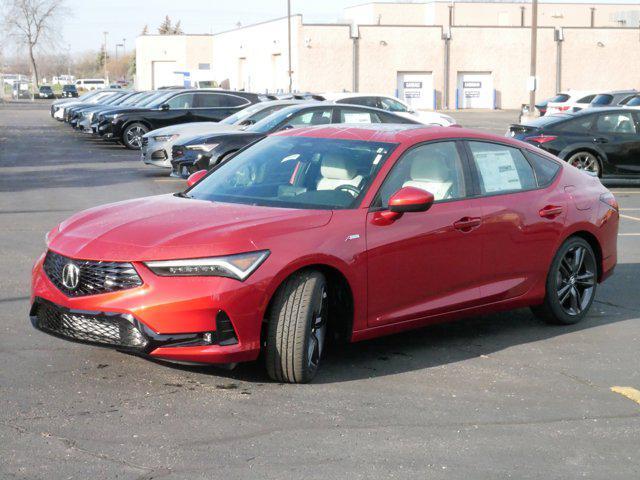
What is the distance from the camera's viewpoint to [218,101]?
91.5 feet

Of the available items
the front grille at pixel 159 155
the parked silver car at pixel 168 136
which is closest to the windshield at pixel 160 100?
the parked silver car at pixel 168 136

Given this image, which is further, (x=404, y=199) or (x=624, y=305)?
(x=624, y=305)

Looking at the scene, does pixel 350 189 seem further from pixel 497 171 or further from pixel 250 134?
pixel 250 134

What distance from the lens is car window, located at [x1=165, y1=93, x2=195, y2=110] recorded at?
2809cm

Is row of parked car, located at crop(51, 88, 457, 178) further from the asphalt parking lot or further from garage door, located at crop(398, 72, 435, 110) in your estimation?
garage door, located at crop(398, 72, 435, 110)

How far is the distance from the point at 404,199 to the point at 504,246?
4.00 feet

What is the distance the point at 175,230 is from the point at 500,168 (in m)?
2.70

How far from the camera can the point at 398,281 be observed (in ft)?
22.1

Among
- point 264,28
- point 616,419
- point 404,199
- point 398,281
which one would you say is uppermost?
point 264,28

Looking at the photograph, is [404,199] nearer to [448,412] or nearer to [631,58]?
[448,412]

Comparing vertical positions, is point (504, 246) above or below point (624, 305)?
above

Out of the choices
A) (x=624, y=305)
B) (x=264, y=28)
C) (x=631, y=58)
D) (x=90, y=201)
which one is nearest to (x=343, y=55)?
(x=264, y=28)

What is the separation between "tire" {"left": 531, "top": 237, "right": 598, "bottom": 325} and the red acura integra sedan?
0.01 metres

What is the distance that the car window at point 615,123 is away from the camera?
1920cm
